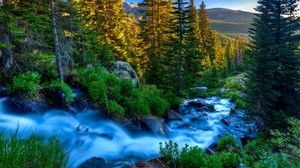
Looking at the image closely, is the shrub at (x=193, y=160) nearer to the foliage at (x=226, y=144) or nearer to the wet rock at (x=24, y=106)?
the foliage at (x=226, y=144)

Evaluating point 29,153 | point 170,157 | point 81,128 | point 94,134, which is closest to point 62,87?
point 81,128

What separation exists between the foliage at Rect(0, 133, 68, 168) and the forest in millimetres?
17

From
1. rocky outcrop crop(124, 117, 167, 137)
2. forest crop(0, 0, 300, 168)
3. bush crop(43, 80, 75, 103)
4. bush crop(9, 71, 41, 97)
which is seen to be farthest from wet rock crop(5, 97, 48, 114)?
rocky outcrop crop(124, 117, 167, 137)

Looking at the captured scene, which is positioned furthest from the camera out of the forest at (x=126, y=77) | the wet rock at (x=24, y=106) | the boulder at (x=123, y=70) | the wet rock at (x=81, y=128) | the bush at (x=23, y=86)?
the boulder at (x=123, y=70)

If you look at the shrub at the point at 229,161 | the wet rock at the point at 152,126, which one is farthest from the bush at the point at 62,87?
the shrub at the point at 229,161

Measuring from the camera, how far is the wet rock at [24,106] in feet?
45.0

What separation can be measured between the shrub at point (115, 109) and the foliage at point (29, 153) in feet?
38.4

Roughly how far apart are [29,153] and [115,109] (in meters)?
12.2

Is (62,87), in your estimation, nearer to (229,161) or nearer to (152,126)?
(152,126)

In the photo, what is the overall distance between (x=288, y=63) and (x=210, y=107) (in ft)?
28.3

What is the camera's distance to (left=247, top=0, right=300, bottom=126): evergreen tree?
74.0 ft

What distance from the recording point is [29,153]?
4555mm

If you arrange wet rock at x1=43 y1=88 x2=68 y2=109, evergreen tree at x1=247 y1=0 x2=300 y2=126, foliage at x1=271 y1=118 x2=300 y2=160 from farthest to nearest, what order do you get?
evergreen tree at x1=247 y1=0 x2=300 y2=126
wet rock at x1=43 y1=88 x2=68 y2=109
foliage at x1=271 y1=118 x2=300 y2=160

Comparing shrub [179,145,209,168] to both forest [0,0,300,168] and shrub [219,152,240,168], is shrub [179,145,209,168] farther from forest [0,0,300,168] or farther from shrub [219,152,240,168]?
shrub [219,152,240,168]
